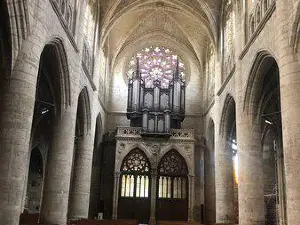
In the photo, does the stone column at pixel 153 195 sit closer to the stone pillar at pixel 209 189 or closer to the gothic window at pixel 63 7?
the stone pillar at pixel 209 189

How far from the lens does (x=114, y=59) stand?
29922 mm

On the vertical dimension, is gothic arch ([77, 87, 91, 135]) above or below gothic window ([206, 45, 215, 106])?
below

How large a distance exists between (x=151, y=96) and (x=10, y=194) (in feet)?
60.3

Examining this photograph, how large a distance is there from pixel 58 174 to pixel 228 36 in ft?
39.9

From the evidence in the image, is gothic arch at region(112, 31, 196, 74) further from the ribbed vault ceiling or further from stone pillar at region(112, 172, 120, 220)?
stone pillar at region(112, 172, 120, 220)

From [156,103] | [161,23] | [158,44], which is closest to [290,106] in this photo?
[156,103]

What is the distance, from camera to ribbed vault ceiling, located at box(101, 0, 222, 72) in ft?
79.2

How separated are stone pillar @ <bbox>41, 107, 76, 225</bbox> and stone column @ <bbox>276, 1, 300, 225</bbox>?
884cm

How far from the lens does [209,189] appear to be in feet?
87.5

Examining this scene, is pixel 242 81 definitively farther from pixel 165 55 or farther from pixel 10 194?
pixel 165 55

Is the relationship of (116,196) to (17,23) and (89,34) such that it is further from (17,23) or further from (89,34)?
(17,23)

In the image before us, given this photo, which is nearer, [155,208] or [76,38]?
[76,38]

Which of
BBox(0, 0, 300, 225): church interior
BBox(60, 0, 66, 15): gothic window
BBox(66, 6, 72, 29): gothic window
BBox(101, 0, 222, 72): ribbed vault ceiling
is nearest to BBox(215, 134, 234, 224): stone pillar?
BBox(0, 0, 300, 225): church interior

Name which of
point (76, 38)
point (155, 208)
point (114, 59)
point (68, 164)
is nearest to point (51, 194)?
point (68, 164)
